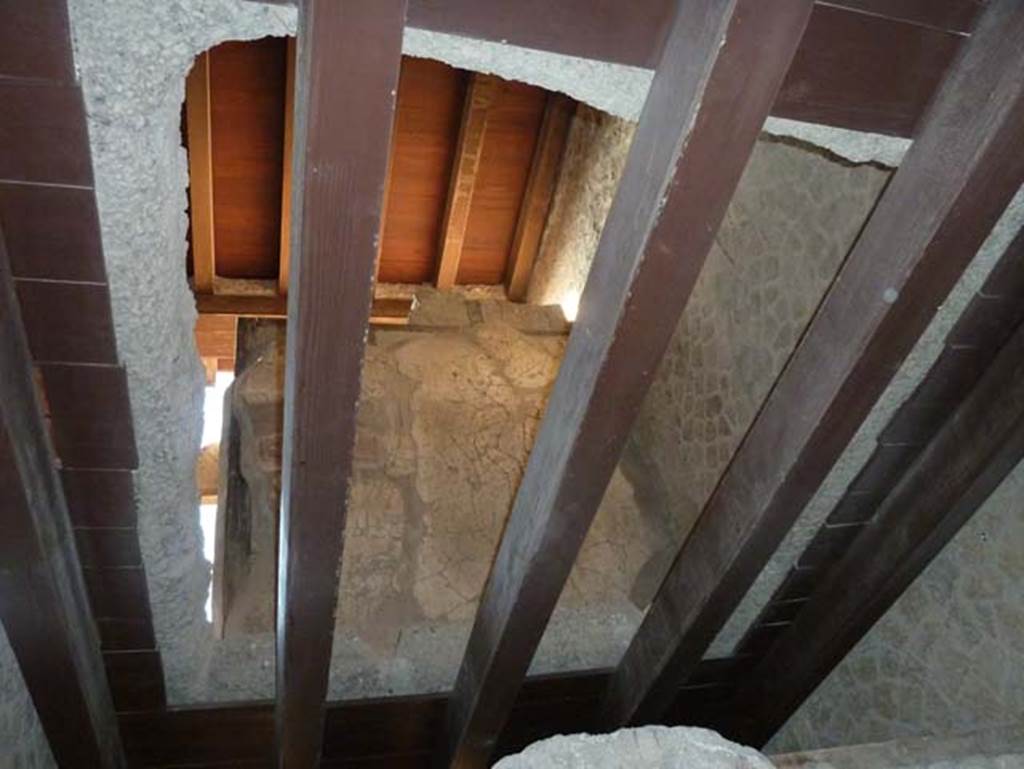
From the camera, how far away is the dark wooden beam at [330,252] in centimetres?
92

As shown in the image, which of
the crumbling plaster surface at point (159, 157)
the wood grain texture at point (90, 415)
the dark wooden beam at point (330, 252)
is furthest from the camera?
the wood grain texture at point (90, 415)

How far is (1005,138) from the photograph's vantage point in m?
1.18

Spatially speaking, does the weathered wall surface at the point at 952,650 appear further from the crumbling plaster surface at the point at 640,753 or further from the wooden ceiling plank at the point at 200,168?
the wooden ceiling plank at the point at 200,168

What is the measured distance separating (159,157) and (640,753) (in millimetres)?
1200

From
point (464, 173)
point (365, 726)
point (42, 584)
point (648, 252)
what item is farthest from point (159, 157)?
point (464, 173)

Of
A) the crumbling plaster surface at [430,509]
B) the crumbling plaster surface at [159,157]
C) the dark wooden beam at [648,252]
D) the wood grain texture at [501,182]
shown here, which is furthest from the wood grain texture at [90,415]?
the wood grain texture at [501,182]

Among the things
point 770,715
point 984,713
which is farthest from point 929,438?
point 770,715

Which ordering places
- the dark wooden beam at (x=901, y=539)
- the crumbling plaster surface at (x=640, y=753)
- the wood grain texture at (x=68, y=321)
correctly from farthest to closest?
1. the dark wooden beam at (x=901, y=539)
2. the wood grain texture at (x=68, y=321)
3. the crumbling plaster surface at (x=640, y=753)

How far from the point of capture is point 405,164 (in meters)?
5.30

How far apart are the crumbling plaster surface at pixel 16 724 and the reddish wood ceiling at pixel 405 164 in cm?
372

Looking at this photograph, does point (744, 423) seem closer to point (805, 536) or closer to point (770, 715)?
point (805, 536)

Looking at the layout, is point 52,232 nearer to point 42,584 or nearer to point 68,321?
point 68,321

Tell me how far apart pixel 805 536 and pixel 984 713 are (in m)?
0.69

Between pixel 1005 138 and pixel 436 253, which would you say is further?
pixel 436 253
